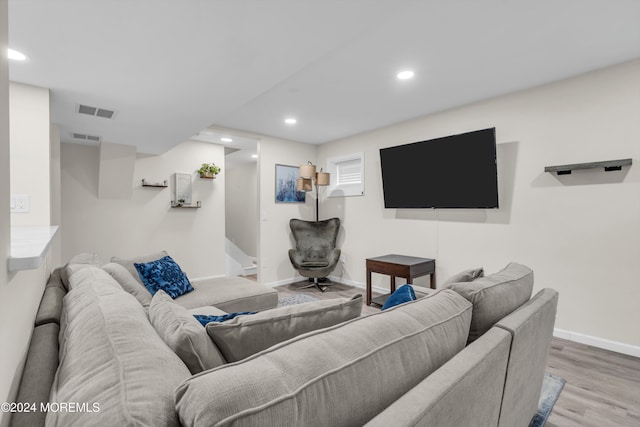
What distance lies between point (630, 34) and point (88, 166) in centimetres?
573

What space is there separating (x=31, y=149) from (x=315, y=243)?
3.57 m

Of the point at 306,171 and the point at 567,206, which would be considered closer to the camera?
the point at 567,206

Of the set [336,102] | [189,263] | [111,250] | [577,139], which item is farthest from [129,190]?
[577,139]

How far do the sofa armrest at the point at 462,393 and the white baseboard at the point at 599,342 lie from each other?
7.80ft

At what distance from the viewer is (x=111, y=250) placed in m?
4.22

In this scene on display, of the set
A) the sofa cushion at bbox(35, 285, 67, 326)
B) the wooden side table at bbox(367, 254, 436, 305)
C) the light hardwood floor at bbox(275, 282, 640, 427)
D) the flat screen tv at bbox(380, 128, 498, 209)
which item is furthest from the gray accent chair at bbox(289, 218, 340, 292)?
the sofa cushion at bbox(35, 285, 67, 326)

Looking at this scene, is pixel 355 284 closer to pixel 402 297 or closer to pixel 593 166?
pixel 593 166

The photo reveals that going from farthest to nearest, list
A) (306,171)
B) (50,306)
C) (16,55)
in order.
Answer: (306,171)
(16,55)
(50,306)

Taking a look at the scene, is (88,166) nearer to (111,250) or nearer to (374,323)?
(111,250)

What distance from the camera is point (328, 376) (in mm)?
662

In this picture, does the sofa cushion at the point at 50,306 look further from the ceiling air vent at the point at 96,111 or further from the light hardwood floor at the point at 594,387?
the light hardwood floor at the point at 594,387

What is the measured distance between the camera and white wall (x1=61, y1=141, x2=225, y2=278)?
4.01 metres

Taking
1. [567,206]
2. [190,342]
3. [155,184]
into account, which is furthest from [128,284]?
[567,206]

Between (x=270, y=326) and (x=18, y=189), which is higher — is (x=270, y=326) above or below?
below
